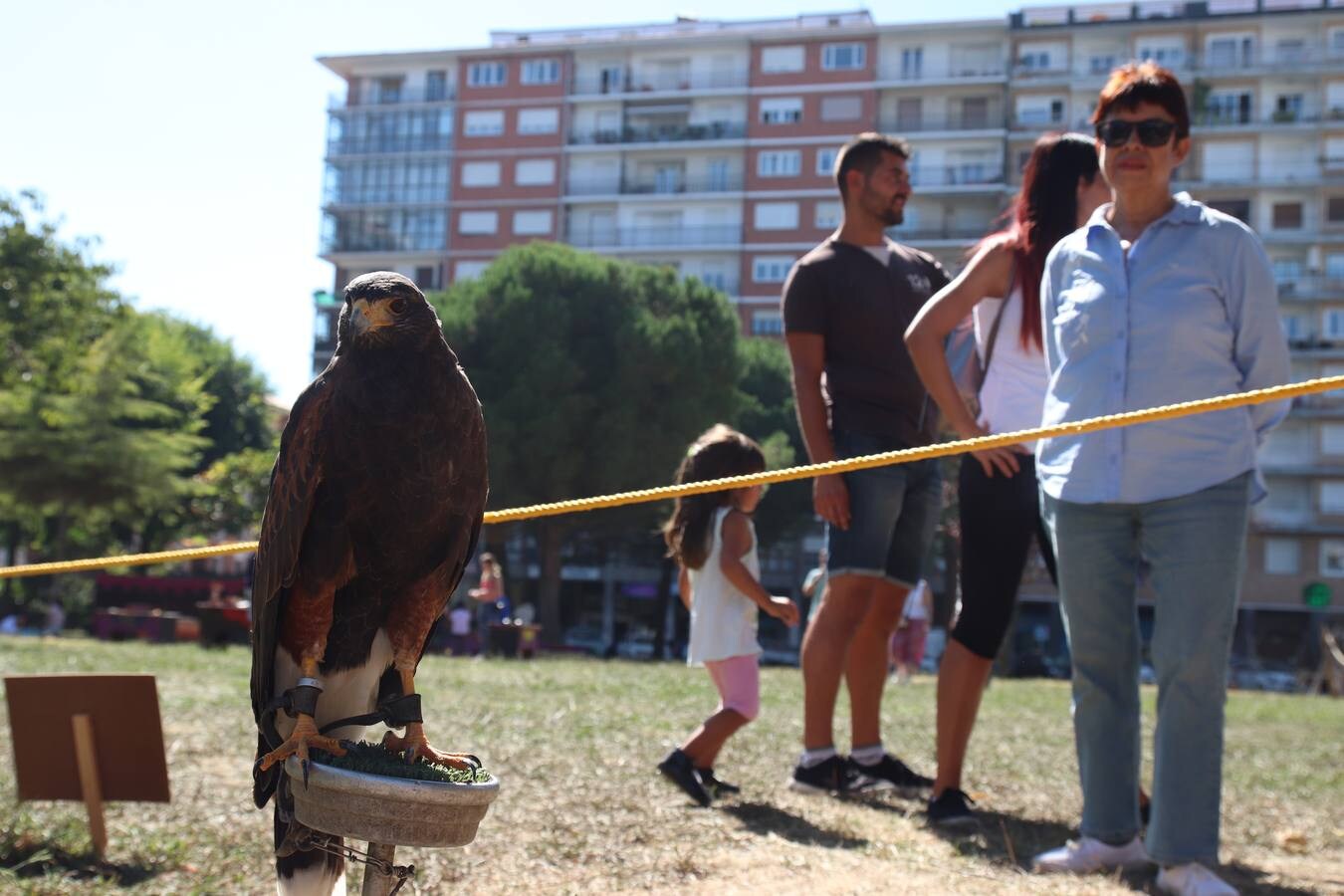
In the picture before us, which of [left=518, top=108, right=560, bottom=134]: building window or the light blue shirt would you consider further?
[left=518, top=108, right=560, bottom=134]: building window

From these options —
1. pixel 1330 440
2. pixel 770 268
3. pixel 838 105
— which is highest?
pixel 838 105

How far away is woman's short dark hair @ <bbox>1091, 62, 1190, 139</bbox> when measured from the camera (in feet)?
12.1

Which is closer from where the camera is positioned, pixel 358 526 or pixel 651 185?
pixel 358 526

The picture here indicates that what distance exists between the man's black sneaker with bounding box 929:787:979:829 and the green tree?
29.3m

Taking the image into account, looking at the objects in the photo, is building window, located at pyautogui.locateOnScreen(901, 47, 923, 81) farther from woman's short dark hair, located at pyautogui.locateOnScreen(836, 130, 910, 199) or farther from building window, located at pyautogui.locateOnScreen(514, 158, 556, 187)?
woman's short dark hair, located at pyautogui.locateOnScreen(836, 130, 910, 199)

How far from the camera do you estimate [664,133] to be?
5984 centimetres

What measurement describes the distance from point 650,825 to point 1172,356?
6.80 feet

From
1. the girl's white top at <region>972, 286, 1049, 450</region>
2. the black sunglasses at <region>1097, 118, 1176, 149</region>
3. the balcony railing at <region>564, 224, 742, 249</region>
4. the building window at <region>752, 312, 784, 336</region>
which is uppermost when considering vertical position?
the balcony railing at <region>564, 224, 742, 249</region>

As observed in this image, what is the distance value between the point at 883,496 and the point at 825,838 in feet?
4.16

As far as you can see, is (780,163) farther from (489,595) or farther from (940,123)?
(489,595)

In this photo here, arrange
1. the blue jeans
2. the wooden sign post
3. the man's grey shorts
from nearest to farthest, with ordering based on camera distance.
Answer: the blue jeans < the wooden sign post < the man's grey shorts

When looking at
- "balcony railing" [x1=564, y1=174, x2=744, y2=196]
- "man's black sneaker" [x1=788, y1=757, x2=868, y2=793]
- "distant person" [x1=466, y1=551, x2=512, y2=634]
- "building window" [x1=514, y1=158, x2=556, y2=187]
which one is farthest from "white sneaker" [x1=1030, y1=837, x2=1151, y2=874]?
"building window" [x1=514, y1=158, x2=556, y2=187]

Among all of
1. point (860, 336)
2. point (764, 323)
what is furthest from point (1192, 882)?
point (764, 323)

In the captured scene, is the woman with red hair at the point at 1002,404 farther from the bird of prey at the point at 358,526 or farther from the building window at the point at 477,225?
the building window at the point at 477,225
